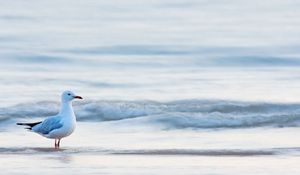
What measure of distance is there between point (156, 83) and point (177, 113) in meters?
3.94

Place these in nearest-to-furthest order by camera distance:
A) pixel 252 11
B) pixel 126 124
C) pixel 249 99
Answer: pixel 126 124, pixel 249 99, pixel 252 11

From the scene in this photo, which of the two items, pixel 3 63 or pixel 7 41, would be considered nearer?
pixel 3 63

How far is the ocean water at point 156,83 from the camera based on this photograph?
1100cm

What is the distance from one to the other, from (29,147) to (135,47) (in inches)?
496

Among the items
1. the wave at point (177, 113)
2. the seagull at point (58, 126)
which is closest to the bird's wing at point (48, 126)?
the seagull at point (58, 126)

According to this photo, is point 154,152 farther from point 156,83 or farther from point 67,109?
point 156,83

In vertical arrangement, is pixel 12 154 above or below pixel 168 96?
below

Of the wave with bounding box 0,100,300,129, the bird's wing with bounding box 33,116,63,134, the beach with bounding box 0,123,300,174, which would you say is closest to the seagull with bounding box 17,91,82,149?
the bird's wing with bounding box 33,116,63,134

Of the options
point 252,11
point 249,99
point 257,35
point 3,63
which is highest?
point 252,11

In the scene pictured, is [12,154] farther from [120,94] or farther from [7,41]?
[7,41]

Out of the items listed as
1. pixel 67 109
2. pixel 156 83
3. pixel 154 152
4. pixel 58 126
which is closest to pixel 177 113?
pixel 67 109

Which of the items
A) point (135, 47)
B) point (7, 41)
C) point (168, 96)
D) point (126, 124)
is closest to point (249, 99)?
point (168, 96)

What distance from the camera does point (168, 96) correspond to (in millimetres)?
16750

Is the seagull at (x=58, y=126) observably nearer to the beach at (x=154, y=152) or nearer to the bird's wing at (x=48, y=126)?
the bird's wing at (x=48, y=126)
